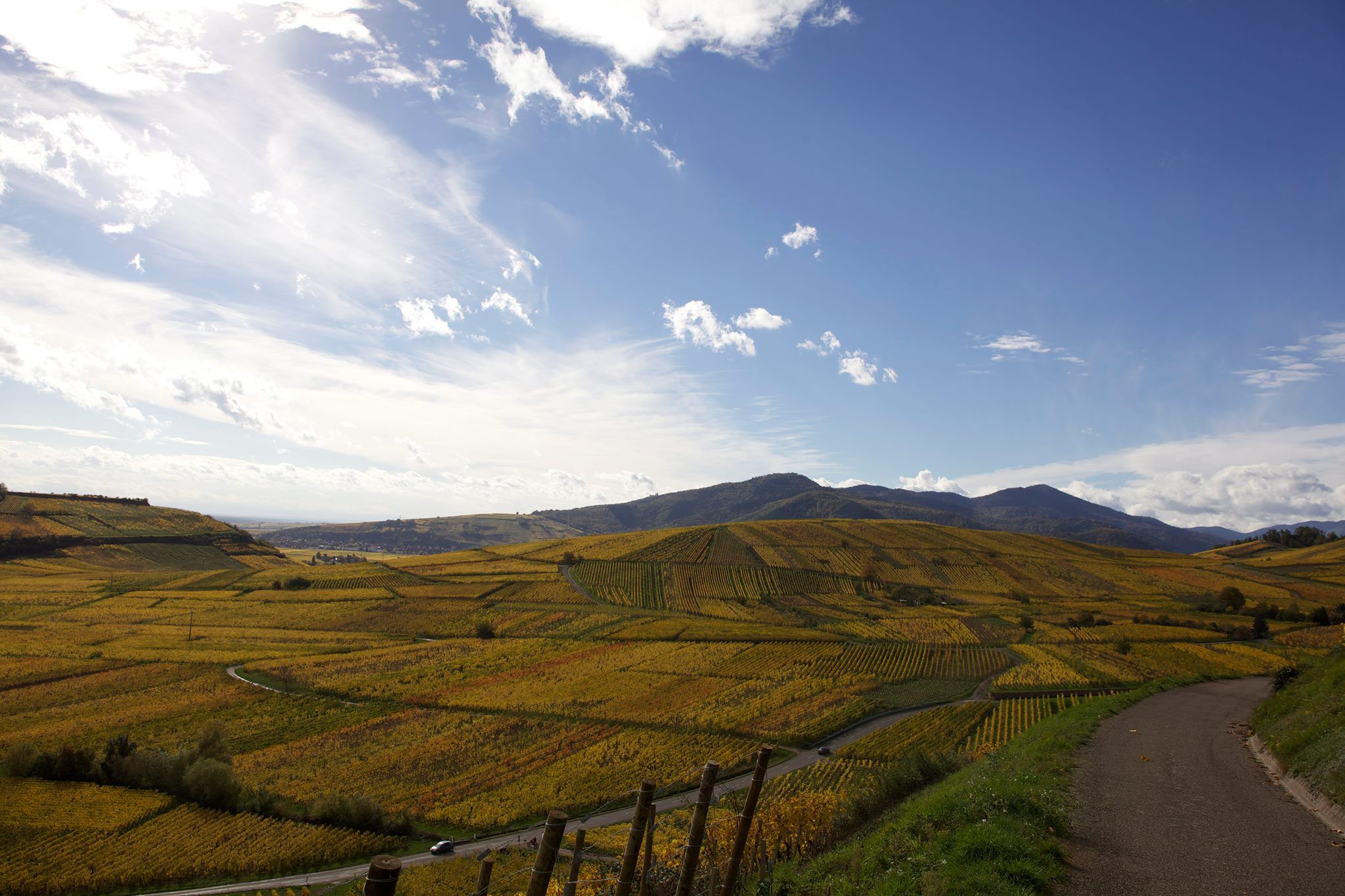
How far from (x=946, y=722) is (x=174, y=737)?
62.9 meters

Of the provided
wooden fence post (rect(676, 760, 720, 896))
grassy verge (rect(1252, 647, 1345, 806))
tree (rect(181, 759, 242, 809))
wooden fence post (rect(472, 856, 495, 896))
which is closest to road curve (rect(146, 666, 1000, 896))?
tree (rect(181, 759, 242, 809))

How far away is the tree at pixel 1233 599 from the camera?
111500 mm

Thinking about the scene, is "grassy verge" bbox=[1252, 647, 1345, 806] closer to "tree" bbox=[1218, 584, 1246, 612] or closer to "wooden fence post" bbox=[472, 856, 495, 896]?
"wooden fence post" bbox=[472, 856, 495, 896]

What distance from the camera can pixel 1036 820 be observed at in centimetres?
1352

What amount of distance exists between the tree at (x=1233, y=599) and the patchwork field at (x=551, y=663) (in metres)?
3.13

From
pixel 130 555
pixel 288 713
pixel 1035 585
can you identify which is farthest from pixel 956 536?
pixel 130 555

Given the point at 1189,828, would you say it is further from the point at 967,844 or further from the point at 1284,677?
the point at 1284,677

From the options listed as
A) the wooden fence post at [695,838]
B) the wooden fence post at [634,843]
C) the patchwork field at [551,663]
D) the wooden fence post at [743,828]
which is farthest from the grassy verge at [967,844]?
the wooden fence post at [634,843]

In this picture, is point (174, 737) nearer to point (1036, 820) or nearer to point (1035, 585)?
point (1036, 820)

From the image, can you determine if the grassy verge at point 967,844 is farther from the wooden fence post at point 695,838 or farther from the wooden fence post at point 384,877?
the wooden fence post at point 384,877

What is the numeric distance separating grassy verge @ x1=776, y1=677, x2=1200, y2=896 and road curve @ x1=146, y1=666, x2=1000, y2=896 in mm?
7926

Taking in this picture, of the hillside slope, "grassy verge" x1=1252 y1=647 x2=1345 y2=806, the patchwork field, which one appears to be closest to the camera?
"grassy verge" x1=1252 y1=647 x2=1345 y2=806

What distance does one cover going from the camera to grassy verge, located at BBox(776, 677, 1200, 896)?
36.9ft

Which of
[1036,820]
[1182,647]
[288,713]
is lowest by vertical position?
[288,713]
